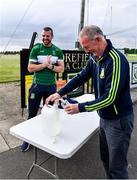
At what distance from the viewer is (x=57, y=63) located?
338 centimetres

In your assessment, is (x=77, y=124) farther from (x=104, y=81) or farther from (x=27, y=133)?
(x=104, y=81)

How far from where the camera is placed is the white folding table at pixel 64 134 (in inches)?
76.5

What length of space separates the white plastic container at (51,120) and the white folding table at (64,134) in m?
0.06

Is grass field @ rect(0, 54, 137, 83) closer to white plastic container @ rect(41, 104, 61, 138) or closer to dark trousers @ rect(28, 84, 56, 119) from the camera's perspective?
dark trousers @ rect(28, 84, 56, 119)

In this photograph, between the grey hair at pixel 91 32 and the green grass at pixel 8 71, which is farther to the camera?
the green grass at pixel 8 71

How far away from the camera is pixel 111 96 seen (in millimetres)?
1821

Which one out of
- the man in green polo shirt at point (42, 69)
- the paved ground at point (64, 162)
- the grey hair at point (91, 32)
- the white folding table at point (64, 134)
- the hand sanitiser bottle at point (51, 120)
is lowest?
the paved ground at point (64, 162)

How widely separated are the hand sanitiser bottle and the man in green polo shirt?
123cm

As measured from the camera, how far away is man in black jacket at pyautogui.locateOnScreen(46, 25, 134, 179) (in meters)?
1.82

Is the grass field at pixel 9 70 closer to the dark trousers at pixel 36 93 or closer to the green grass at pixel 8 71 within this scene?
the green grass at pixel 8 71

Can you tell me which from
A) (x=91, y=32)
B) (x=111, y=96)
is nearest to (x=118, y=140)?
(x=111, y=96)

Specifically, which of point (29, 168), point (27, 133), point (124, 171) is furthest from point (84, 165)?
point (27, 133)

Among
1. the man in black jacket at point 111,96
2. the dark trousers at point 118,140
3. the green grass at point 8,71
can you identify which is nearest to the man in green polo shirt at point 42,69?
the man in black jacket at point 111,96

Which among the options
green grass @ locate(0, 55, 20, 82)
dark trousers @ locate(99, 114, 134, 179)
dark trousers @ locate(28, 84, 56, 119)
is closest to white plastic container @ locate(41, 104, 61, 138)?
dark trousers @ locate(99, 114, 134, 179)
